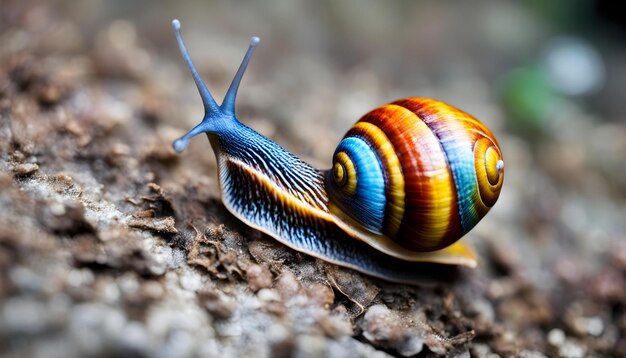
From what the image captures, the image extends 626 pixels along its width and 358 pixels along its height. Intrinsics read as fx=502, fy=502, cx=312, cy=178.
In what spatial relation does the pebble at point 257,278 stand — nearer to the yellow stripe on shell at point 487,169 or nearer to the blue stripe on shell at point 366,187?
the blue stripe on shell at point 366,187

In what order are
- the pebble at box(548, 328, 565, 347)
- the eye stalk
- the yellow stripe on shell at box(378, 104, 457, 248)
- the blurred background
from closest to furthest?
the yellow stripe on shell at box(378, 104, 457, 248) < the eye stalk < the pebble at box(548, 328, 565, 347) < the blurred background

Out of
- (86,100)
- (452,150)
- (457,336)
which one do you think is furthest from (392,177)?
(86,100)

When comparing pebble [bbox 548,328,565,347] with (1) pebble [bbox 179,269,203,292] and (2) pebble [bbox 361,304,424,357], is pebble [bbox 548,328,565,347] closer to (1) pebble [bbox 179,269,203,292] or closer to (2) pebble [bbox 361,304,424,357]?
(2) pebble [bbox 361,304,424,357]

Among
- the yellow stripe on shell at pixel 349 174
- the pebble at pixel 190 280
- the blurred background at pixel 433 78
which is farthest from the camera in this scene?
the blurred background at pixel 433 78

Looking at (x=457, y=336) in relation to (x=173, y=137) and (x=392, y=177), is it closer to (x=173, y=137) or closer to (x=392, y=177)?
(x=392, y=177)

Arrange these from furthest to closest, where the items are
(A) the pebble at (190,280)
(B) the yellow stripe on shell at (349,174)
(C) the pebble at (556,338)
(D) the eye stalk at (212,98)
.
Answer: (C) the pebble at (556,338)
(D) the eye stalk at (212,98)
(B) the yellow stripe on shell at (349,174)
(A) the pebble at (190,280)

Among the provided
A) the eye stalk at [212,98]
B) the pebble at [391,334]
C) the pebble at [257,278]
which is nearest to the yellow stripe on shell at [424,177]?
the pebble at [391,334]

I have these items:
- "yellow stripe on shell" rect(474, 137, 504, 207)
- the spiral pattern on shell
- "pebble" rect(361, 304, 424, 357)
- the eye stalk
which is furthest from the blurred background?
"pebble" rect(361, 304, 424, 357)
